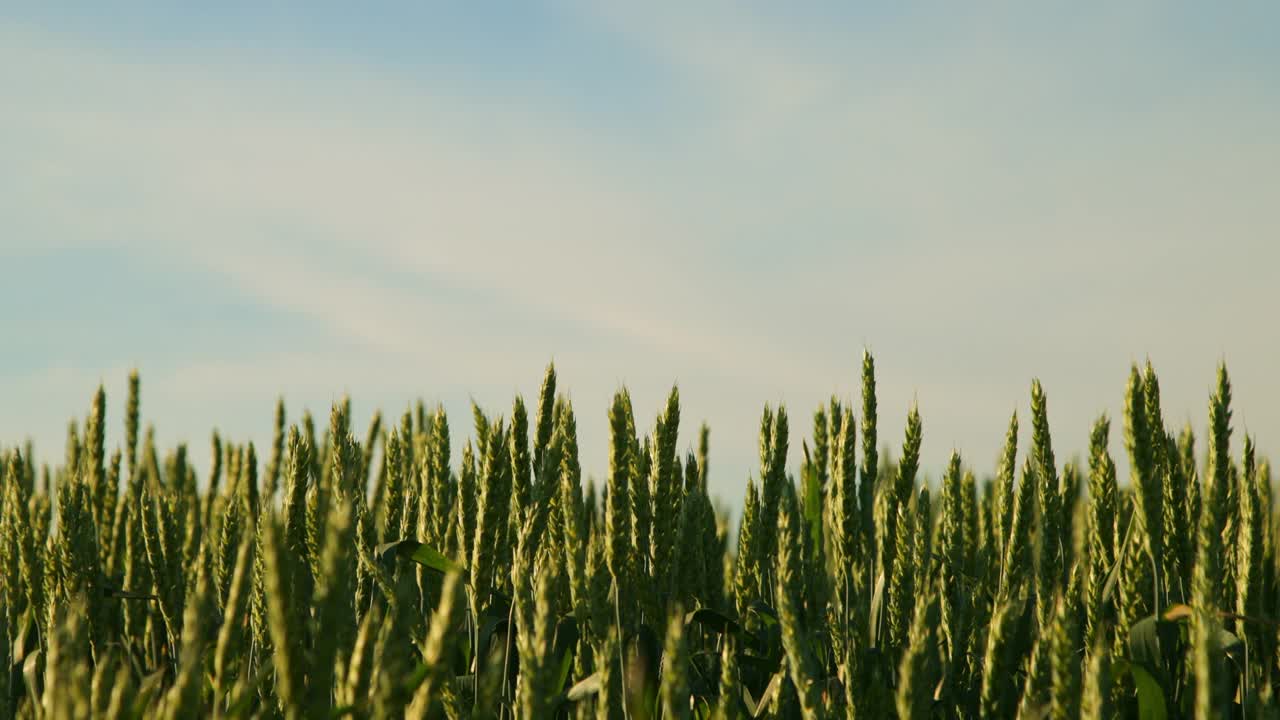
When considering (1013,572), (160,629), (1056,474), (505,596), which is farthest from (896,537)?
(160,629)

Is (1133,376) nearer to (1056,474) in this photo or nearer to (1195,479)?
(1056,474)

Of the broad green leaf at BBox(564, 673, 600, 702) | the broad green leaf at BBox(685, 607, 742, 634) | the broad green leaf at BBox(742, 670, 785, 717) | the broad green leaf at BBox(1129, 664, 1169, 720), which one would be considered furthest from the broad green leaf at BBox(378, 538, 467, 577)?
the broad green leaf at BBox(1129, 664, 1169, 720)

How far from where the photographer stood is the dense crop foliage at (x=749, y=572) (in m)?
2.36

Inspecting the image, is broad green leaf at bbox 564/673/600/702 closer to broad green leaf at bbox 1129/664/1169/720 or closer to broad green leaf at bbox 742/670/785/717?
broad green leaf at bbox 742/670/785/717

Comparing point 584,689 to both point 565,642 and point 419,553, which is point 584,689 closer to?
point 565,642

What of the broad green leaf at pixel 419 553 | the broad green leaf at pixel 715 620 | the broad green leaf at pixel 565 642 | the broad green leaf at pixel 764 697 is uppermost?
the broad green leaf at pixel 419 553

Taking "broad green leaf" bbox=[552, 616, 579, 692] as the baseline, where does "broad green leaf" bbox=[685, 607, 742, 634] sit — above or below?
above

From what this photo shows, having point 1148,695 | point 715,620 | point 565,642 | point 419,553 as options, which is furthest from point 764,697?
point 419,553

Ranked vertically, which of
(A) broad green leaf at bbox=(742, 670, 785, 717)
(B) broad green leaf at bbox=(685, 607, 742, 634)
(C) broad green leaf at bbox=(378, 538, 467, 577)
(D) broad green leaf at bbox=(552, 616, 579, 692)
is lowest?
(A) broad green leaf at bbox=(742, 670, 785, 717)

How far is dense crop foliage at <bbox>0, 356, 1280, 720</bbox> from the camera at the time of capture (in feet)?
7.75

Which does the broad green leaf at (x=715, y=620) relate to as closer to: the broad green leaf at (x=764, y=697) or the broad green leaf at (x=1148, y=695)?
the broad green leaf at (x=764, y=697)

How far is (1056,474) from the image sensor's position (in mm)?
3268

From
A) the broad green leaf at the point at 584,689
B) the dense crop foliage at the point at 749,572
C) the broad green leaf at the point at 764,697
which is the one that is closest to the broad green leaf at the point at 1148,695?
the dense crop foliage at the point at 749,572

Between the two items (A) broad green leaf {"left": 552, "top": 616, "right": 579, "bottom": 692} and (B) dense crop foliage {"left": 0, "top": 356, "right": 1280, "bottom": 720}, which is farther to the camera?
(A) broad green leaf {"left": 552, "top": 616, "right": 579, "bottom": 692}
